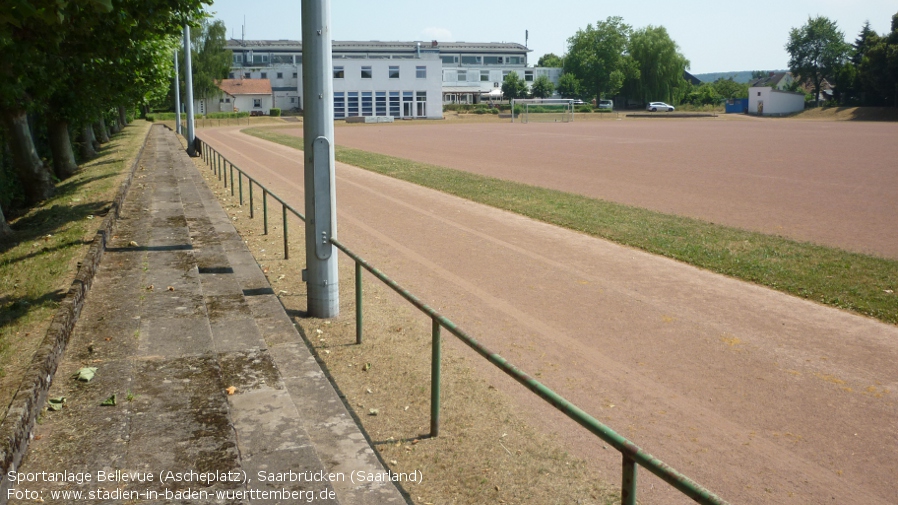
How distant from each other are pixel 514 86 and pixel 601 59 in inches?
672

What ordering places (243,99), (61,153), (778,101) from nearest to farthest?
(61,153), (778,101), (243,99)

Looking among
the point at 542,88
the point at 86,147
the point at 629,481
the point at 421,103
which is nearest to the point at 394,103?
the point at 421,103

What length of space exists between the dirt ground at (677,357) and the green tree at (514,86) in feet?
379

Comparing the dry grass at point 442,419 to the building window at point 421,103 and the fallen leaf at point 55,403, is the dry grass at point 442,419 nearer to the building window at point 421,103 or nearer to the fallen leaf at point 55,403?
the fallen leaf at point 55,403

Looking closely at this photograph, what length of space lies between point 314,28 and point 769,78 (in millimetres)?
174964

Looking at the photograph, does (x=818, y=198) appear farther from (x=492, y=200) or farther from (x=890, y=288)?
(x=890, y=288)

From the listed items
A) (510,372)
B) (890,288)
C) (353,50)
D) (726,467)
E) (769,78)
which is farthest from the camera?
(769,78)

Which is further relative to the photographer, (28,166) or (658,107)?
(658,107)

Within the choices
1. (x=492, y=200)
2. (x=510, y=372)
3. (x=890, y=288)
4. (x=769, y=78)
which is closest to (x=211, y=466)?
(x=510, y=372)

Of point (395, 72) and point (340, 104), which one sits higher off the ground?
point (395, 72)

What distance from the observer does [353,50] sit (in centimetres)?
12525

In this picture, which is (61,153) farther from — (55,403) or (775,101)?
(775,101)

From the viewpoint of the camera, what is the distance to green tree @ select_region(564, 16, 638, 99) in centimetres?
12888

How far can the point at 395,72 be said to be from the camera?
339 feet
